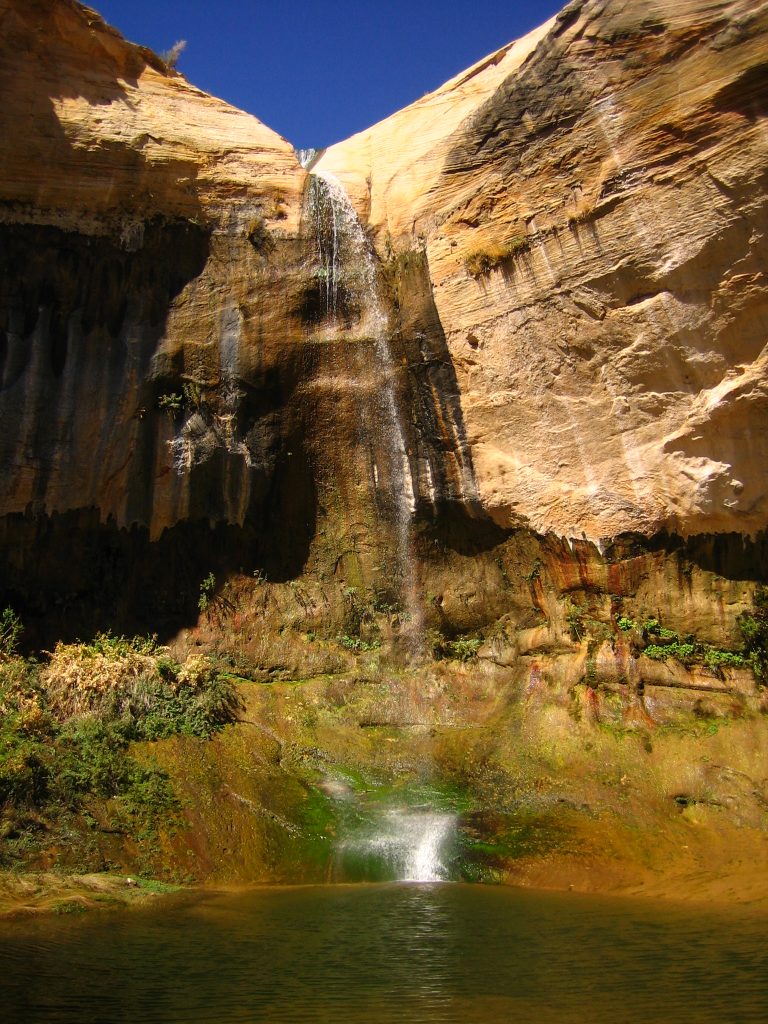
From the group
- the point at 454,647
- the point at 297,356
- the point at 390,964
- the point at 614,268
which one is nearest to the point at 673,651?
the point at 454,647

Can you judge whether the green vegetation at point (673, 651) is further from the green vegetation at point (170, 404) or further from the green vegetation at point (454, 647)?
the green vegetation at point (170, 404)

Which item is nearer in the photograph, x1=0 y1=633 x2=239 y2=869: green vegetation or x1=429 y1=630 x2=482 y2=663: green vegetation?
x1=0 y1=633 x2=239 y2=869: green vegetation

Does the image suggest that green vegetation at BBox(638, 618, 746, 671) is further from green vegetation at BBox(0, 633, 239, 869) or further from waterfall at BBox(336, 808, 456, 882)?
green vegetation at BBox(0, 633, 239, 869)

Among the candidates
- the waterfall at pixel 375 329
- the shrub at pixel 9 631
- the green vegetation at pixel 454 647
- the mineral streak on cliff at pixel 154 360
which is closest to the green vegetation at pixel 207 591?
the mineral streak on cliff at pixel 154 360

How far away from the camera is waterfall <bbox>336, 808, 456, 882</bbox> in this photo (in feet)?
31.8

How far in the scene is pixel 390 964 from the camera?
5.73 m

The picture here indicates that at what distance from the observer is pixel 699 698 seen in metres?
11.7

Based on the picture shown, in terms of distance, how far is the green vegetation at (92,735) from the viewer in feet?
30.2

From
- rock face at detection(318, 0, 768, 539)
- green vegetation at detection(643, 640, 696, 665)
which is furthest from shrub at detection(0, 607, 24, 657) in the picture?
green vegetation at detection(643, 640, 696, 665)

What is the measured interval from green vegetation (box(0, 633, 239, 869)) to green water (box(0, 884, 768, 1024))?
190cm

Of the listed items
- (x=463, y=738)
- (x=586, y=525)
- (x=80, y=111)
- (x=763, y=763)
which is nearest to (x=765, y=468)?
(x=586, y=525)

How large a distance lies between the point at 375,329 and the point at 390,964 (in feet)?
37.7

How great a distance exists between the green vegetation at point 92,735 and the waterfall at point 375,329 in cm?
382

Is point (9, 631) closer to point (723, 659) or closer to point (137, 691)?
point (137, 691)
